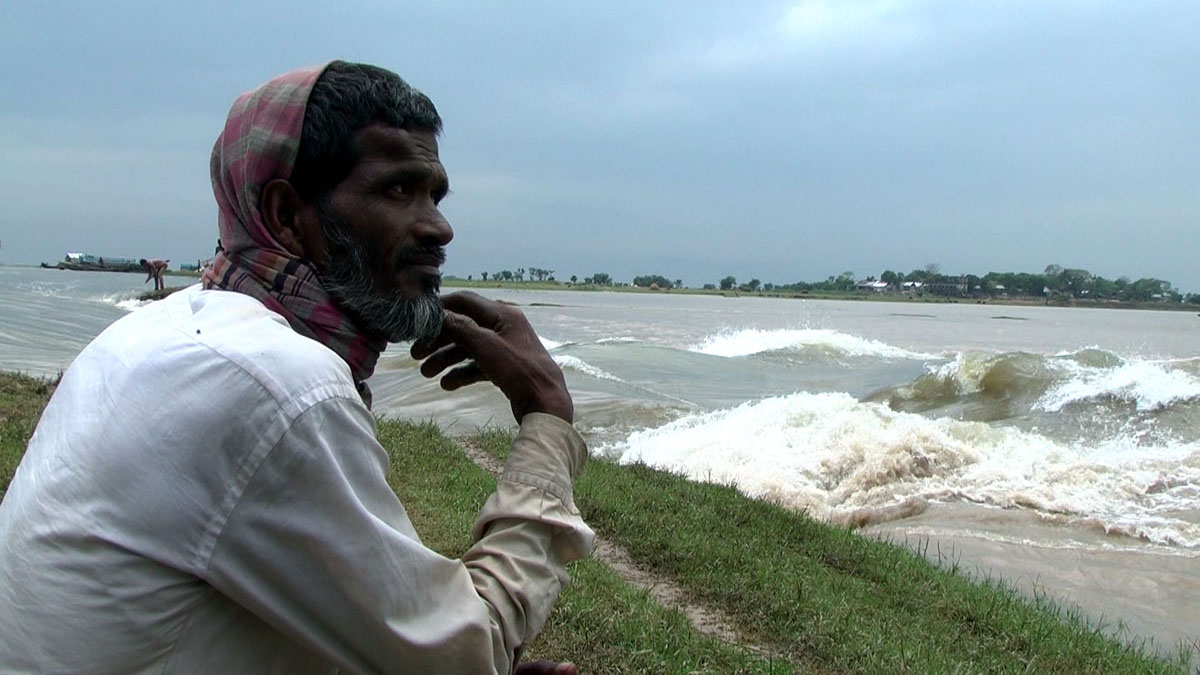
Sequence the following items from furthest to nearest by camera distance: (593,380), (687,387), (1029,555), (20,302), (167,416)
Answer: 1. (20,302)
2. (687,387)
3. (593,380)
4. (1029,555)
5. (167,416)

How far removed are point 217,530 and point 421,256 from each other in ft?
2.23

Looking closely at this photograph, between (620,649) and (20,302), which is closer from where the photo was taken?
(620,649)

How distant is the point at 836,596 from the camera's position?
18.2ft

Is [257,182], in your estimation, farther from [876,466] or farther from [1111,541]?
[876,466]

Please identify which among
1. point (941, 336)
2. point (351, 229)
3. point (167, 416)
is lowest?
point (941, 336)

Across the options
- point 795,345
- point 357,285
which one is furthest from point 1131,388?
point 357,285

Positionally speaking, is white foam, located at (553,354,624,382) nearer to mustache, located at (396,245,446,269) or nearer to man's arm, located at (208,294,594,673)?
mustache, located at (396,245,446,269)

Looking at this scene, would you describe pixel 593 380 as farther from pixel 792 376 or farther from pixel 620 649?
pixel 620 649

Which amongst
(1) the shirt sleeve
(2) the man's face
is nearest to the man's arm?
(1) the shirt sleeve

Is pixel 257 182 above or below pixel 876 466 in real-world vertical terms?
above

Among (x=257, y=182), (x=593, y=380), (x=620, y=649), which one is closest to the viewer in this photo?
(x=257, y=182)

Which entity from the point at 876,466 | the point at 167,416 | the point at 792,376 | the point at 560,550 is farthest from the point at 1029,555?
the point at 792,376

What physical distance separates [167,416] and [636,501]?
20.3 feet

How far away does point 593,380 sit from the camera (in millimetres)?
20094
